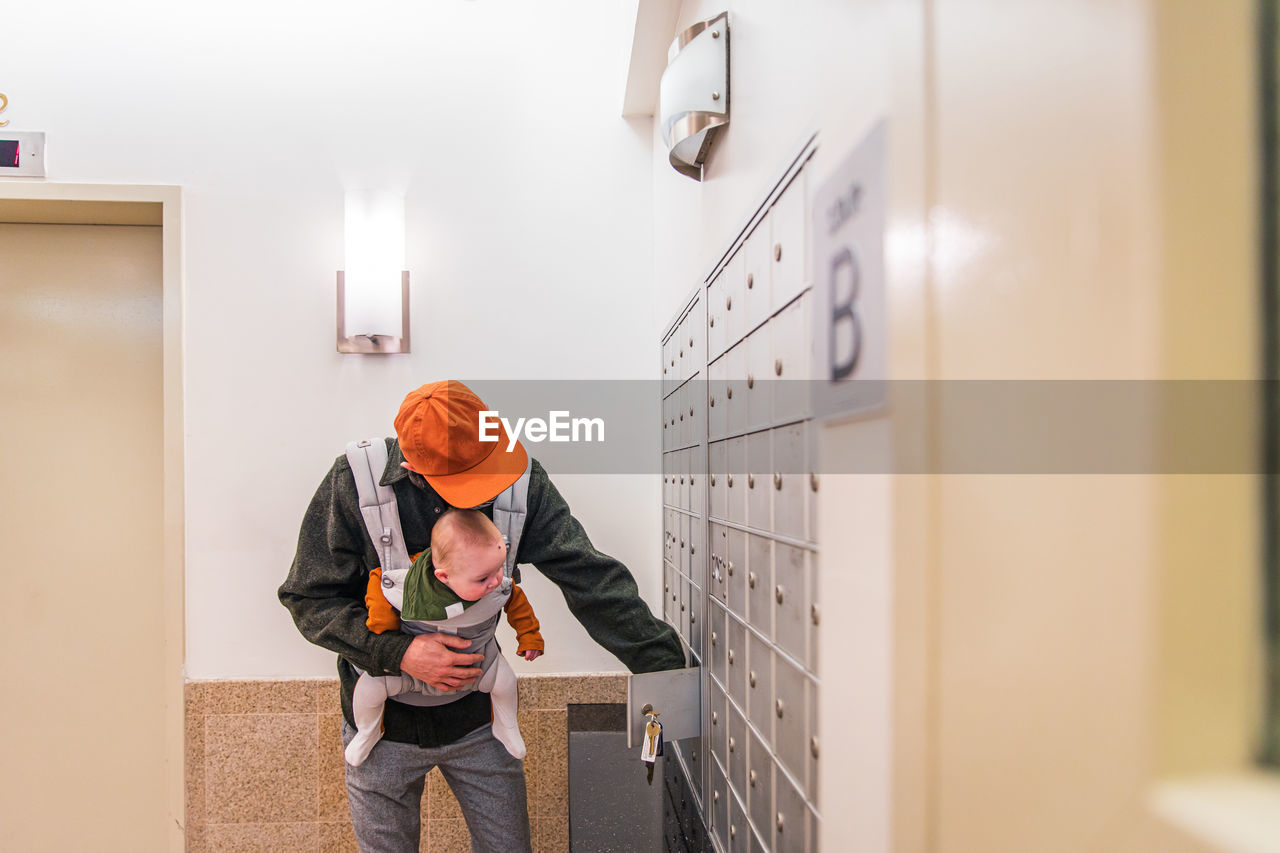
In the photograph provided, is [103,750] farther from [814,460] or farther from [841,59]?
[841,59]

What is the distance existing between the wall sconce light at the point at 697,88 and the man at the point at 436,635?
563mm

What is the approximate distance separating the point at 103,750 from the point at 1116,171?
2.59 m

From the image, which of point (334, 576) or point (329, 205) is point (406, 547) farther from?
point (329, 205)

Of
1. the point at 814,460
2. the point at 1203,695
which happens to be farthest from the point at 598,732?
the point at 1203,695

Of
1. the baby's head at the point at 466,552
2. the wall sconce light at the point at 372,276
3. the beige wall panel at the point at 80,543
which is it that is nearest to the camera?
the baby's head at the point at 466,552

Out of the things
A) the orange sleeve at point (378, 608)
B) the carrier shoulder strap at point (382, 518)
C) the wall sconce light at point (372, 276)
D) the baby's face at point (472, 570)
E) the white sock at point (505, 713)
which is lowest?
the white sock at point (505, 713)

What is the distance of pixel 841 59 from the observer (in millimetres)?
683

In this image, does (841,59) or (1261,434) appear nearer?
(1261,434)

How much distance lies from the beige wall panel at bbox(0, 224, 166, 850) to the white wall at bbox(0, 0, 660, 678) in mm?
266

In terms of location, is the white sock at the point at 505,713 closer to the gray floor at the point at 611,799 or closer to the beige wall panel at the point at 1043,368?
the gray floor at the point at 611,799

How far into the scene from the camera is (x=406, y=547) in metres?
1.41

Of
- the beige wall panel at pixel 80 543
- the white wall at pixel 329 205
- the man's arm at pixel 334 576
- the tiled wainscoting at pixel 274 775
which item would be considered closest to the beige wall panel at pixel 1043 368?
the man's arm at pixel 334 576

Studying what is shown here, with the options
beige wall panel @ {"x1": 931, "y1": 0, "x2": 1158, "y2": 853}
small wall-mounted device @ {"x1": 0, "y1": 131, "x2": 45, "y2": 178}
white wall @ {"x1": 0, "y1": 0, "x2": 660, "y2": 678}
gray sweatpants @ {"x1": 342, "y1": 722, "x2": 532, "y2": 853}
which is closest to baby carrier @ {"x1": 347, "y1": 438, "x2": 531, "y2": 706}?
gray sweatpants @ {"x1": 342, "y1": 722, "x2": 532, "y2": 853}

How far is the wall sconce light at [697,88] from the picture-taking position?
1172mm
